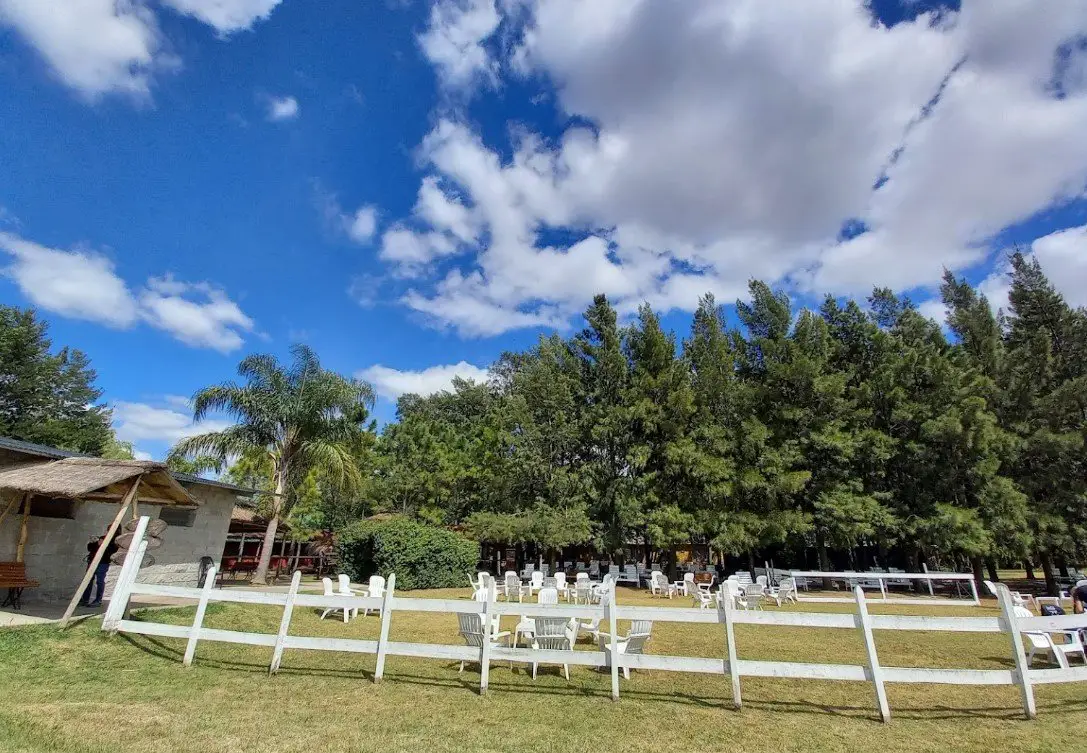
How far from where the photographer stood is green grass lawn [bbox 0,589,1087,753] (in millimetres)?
4906

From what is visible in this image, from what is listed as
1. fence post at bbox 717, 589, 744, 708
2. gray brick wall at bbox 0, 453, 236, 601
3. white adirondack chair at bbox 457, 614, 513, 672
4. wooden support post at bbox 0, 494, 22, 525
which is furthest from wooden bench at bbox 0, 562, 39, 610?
fence post at bbox 717, 589, 744, 708

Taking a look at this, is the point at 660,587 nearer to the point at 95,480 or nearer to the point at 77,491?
the point at 95,480

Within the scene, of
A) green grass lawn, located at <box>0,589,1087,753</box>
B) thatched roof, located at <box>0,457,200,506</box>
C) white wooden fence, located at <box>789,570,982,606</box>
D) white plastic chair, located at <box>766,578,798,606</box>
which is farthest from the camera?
white wooden fence, located at <box>789,570,982,606</box>

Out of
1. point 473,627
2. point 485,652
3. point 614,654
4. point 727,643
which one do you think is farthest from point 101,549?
point 727,643

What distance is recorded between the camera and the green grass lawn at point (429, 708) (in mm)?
4906

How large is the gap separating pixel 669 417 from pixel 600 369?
4.83 metres

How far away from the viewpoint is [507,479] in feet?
93.8

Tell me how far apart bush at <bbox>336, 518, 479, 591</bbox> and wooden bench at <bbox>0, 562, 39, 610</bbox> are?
33.0 feet

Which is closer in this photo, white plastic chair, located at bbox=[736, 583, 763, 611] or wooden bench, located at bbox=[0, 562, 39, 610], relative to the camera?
wooden bench, located at bbox=[0, 562, 39, 610]

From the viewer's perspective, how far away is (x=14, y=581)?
10141mm

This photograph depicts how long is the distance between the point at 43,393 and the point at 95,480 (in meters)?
38.8

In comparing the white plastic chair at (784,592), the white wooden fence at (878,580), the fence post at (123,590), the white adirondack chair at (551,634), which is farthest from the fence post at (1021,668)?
the white wooden fence at (878,580)

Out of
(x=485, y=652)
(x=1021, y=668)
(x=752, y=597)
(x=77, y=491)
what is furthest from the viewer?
(x=752, y=597)

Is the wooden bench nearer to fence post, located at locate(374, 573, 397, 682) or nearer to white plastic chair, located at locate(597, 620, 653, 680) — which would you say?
fence post, located at locate(374, 573, 397, 682)
